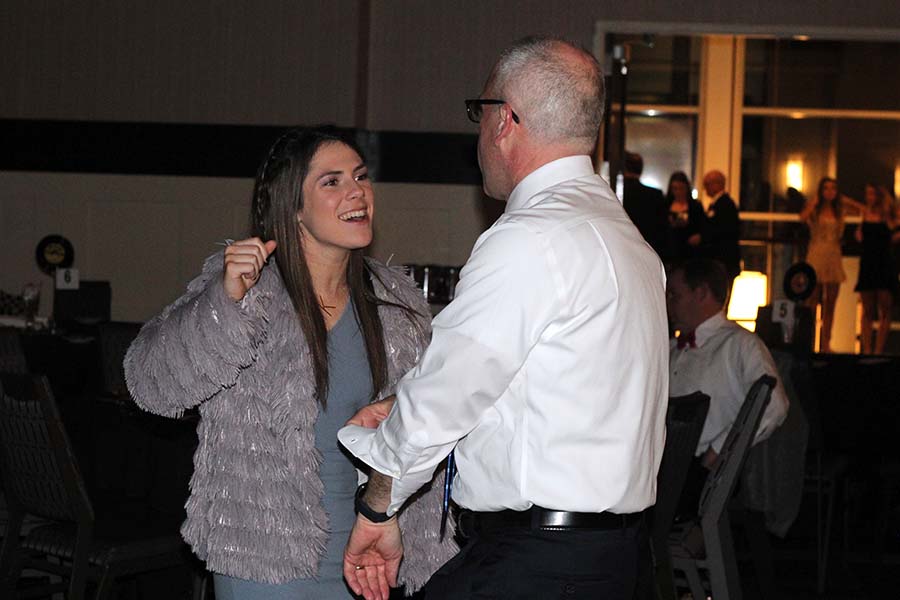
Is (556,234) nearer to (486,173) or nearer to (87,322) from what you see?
(486,173)

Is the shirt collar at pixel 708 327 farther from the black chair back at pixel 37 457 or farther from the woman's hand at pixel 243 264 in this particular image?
the woman's hand at pixel 243 264

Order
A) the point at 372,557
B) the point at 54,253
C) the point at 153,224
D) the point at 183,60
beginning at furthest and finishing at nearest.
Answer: the point at 153,224
the point at 183,60
the point at 54,253
the point at 372,557

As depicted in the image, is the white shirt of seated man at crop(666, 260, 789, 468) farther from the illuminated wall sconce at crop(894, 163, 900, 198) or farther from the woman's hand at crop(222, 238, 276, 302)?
the illuminated wall sconce at crop(894, 163, 900, 198)

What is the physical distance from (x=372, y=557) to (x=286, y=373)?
39 cm

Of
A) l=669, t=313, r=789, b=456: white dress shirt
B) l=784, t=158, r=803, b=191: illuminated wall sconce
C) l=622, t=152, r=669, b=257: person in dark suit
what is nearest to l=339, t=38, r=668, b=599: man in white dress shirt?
l=669, t=313, r=789, b=456: white dress shirt

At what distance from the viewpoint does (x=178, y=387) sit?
2.37 m

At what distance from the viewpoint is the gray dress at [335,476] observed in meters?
2.36

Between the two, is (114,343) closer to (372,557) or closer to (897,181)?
(372,557)

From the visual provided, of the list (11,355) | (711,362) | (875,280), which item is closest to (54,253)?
(11,355)

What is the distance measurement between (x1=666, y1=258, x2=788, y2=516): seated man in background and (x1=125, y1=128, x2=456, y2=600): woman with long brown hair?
7.94 ft

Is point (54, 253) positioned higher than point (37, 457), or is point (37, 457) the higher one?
point (54, 253)

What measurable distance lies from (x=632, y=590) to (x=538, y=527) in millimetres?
231

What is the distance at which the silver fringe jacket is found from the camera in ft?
7.65

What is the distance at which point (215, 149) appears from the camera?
31.0ft
